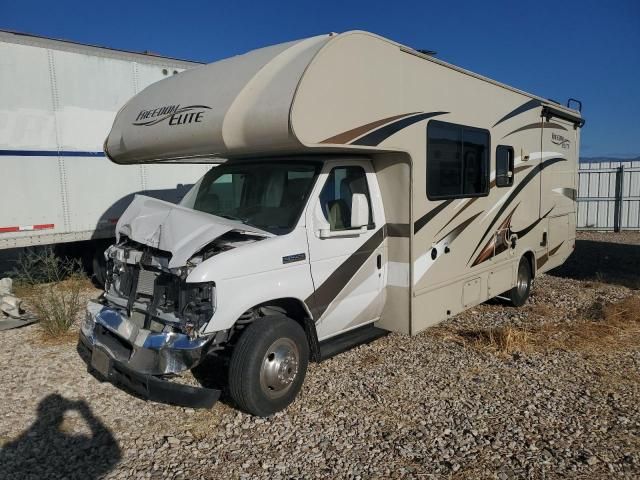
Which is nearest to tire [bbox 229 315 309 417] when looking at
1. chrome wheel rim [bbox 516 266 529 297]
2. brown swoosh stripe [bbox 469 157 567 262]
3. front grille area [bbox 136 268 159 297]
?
front grille area [bbox 136 268 159 297]

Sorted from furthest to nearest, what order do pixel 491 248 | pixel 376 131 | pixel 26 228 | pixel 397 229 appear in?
pixel 26 228 → pixel 491 248 → pixel 397 229 → pixel 376 131

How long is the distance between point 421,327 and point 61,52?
655cm

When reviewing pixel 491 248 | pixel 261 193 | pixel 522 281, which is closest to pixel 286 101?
pixel 261 193

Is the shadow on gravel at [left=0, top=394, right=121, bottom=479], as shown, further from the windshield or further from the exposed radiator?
the windshield

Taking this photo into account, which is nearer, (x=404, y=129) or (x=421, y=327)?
(x=404, y=129)

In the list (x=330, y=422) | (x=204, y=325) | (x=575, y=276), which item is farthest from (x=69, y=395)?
(x=575, y=276)

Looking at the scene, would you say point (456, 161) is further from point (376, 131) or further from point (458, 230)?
point (376, 131)

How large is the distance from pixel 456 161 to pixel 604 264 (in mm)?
7320

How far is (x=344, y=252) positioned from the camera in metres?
4.73

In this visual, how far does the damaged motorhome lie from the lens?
3895mm

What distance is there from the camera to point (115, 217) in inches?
325

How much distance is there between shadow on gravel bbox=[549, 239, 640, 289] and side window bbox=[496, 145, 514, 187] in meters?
3.75

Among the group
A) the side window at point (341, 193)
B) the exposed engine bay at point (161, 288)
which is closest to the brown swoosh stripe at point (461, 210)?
the side window at point (341, 193)

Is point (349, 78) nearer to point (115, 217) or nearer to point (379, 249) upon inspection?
point (379, 249)
